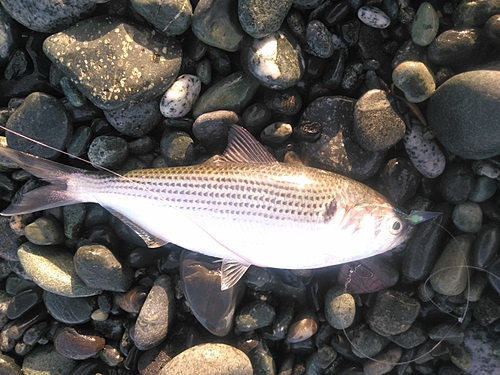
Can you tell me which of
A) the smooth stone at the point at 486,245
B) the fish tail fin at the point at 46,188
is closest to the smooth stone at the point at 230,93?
the fish tail fin at the point at 46,188

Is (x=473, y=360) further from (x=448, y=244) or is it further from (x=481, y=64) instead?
(x=481, y=64)

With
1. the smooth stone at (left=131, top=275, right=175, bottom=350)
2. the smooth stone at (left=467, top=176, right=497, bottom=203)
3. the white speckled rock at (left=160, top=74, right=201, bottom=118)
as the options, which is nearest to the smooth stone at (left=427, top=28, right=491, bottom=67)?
the smooth stone at (left=467, top=176, right=497, bottom=203)

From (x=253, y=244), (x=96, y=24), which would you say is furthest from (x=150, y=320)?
(x=96, y=24)

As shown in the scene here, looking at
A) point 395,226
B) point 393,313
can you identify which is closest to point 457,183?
point 395,226

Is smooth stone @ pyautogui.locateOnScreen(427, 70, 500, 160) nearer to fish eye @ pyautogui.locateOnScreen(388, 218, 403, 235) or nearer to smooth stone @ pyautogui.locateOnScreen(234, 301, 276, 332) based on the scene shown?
fish eye @ pyautogui.locateOnScreen(388, 218, 403, 235)

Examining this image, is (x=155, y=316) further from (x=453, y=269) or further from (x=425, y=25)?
(x=425, y=25)

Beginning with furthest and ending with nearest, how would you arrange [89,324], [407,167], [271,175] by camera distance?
[89,324], [407,167], [271,175]
